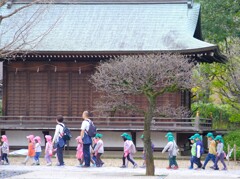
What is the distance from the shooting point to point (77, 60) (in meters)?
29.5

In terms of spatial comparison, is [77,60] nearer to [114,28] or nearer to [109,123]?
[114,28]

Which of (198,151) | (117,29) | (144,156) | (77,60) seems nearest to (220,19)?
(117,29)

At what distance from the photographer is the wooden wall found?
29.6m

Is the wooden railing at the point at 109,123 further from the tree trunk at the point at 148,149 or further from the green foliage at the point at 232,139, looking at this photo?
the tree trunk at the point at 148,149

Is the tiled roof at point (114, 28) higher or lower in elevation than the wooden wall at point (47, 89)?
higher

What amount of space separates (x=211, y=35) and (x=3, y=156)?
1902 centimetres

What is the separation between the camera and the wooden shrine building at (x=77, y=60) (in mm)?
28203

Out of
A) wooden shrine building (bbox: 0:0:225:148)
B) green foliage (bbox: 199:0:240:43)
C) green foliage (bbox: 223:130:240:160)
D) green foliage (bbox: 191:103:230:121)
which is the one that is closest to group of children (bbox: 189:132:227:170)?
green foliage (bbox: 223:130:240:160)

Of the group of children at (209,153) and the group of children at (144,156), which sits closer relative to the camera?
the group of children at (144,156)

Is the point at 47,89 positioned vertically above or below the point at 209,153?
above

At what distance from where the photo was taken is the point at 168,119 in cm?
2848

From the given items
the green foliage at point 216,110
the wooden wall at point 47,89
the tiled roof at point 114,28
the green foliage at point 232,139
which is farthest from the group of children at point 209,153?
the green foliage at point 216,110

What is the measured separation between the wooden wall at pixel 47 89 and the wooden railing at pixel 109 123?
1.77 ft

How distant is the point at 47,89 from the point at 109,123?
12.1 ft
